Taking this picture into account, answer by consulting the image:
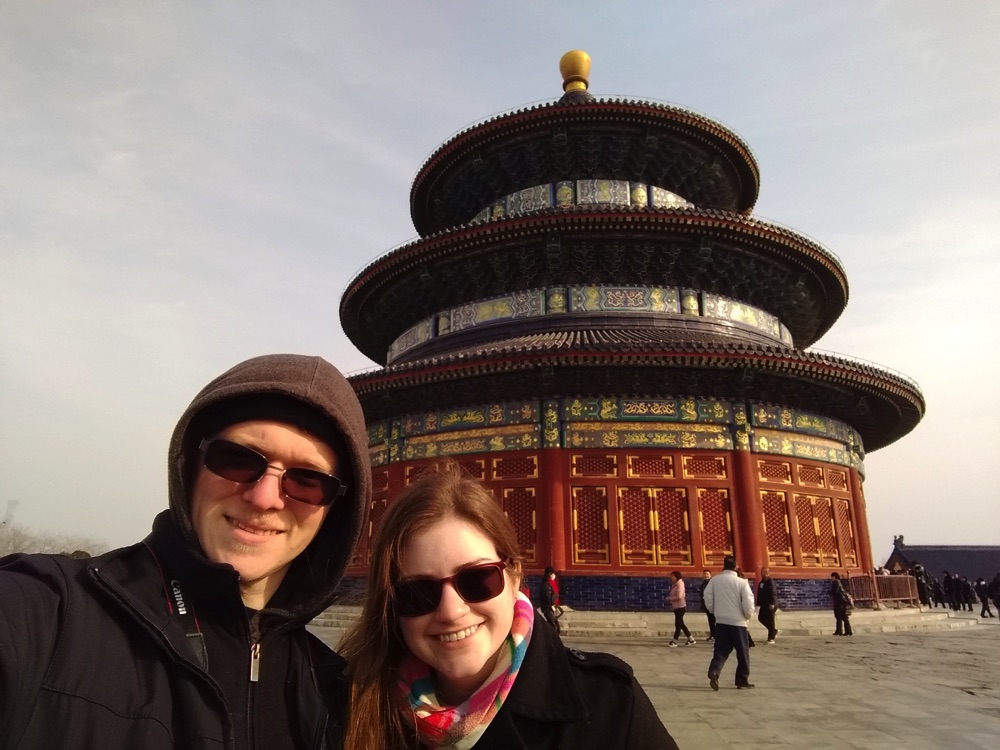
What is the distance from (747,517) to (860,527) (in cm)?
454

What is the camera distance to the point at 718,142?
19141 mm

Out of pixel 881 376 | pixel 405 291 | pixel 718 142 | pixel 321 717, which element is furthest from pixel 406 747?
pixel 718 142

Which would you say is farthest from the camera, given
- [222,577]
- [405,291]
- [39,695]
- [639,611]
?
[405,291]

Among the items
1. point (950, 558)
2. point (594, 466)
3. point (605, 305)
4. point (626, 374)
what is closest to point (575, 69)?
point (605, 305)

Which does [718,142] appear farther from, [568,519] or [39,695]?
[39,695]

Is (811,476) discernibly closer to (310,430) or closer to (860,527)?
(860,527)

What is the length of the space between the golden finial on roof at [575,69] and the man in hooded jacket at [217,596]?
2300 centimetres

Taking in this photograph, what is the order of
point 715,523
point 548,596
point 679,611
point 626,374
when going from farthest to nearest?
1. point 626,374
2. point 715,523
3. point 679,611
4. point 548,596

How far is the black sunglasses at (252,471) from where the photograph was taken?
1667 millimetres

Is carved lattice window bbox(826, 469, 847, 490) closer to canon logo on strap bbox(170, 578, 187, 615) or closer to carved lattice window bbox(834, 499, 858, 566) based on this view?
carved lattice window bbox(834, 499, 858, 566)

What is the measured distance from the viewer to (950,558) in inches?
1692

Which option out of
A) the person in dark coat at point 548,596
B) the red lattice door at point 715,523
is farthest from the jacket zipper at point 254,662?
the red lattice door at point 715,523

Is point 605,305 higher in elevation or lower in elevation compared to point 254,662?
higher

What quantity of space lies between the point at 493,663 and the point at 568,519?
1211 centimetres
